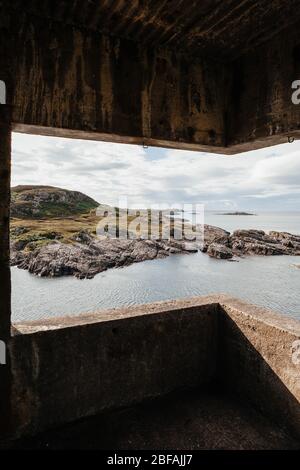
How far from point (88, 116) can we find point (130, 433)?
2890 millimetres

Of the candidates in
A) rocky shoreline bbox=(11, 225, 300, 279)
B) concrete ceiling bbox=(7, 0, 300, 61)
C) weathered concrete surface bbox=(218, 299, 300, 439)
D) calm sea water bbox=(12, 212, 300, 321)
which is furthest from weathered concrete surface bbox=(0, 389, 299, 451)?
rocky shoreline bbox=(11, 225, 300, 279)

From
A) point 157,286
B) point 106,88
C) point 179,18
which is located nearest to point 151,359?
point 106,88

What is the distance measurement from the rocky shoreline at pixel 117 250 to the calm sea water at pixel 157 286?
1803mm

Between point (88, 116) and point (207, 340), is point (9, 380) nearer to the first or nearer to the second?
A: point (207, 340)

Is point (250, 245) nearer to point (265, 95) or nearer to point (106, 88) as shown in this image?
point (265, 95)

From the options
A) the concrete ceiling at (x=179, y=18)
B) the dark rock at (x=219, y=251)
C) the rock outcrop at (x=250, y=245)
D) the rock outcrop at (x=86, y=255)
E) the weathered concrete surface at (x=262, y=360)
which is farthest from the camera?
the rock outcrop at (x=250, y=245)

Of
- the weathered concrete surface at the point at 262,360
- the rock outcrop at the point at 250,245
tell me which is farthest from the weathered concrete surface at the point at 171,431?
the rock outcrop at the point at 250,245

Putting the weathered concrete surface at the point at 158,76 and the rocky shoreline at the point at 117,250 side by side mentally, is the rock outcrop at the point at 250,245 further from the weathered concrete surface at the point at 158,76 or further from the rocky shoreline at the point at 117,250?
the weathered concrete surface at the point at 158,76

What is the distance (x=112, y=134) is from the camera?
3.02 m

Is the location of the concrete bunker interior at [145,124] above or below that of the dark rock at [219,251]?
above

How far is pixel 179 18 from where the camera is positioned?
2.74 m

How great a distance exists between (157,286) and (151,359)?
1361 inches

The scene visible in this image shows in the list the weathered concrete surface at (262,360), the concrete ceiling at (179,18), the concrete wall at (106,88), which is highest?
the concrete ceiling at (179,18)

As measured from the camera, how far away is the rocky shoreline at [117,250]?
4194 cm
